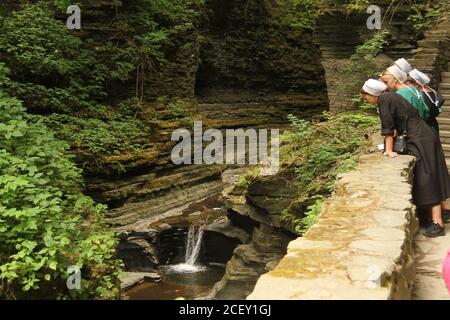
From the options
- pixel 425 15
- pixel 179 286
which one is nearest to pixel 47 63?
pixel 179 286

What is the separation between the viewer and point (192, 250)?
45.0 ft

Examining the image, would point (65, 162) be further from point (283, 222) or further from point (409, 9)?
point (409, 9)

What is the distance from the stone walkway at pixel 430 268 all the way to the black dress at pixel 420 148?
1.45ft

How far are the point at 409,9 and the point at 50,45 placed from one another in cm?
927

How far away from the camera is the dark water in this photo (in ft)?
37.6

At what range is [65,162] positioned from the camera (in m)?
8.33

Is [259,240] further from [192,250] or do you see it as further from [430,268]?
[430,268]

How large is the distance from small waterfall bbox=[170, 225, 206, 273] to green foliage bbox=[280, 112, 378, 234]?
4.85 meters

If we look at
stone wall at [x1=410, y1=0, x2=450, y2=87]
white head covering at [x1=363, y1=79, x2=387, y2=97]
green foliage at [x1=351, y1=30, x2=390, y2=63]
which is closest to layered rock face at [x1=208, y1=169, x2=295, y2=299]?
stone wall at [x1=410, y1=0, x2=450, y2=87]

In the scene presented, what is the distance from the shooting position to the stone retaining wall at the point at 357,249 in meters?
2.82

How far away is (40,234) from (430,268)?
4.66m

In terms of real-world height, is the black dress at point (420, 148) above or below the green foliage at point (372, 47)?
below

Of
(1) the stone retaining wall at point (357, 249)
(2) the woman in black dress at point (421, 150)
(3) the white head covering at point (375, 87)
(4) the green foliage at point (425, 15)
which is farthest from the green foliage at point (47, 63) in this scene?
(1) the stone retaining wall at point (357, 249)

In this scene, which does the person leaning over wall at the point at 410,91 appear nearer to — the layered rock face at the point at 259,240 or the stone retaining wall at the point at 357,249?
the stone retaining wall at the point at 357,249
